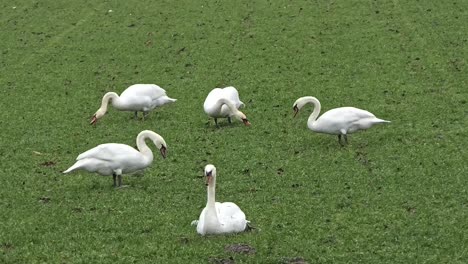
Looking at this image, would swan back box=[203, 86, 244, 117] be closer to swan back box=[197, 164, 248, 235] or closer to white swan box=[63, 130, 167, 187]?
white swan box=[63, 130, 167, 187]

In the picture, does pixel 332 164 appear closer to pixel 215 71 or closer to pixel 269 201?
pixel 269 201

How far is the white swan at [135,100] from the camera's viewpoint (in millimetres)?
20094

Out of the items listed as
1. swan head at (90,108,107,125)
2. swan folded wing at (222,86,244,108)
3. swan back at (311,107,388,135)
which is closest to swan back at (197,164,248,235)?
swan back at (311,107,388,135)

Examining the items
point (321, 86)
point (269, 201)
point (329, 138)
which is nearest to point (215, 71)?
point (321, 86)

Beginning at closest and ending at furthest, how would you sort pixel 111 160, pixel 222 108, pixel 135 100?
pixel 111 160 → pixel 222 108 → pixel 135 100

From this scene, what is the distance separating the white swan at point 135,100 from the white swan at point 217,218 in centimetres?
851

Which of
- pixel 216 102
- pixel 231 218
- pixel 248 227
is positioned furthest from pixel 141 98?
pixel 231 218

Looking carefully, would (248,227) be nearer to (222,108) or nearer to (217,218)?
(217,218)

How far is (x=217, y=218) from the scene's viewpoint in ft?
38.7

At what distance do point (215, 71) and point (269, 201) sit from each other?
12.9 m

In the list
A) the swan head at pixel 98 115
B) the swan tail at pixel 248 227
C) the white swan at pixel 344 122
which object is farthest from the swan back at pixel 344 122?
the swan head at pixel 98 115

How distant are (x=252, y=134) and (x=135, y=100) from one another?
134 inches

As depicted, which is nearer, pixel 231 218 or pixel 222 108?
pixel 231 218

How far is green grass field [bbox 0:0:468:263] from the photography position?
11891 millimetres
